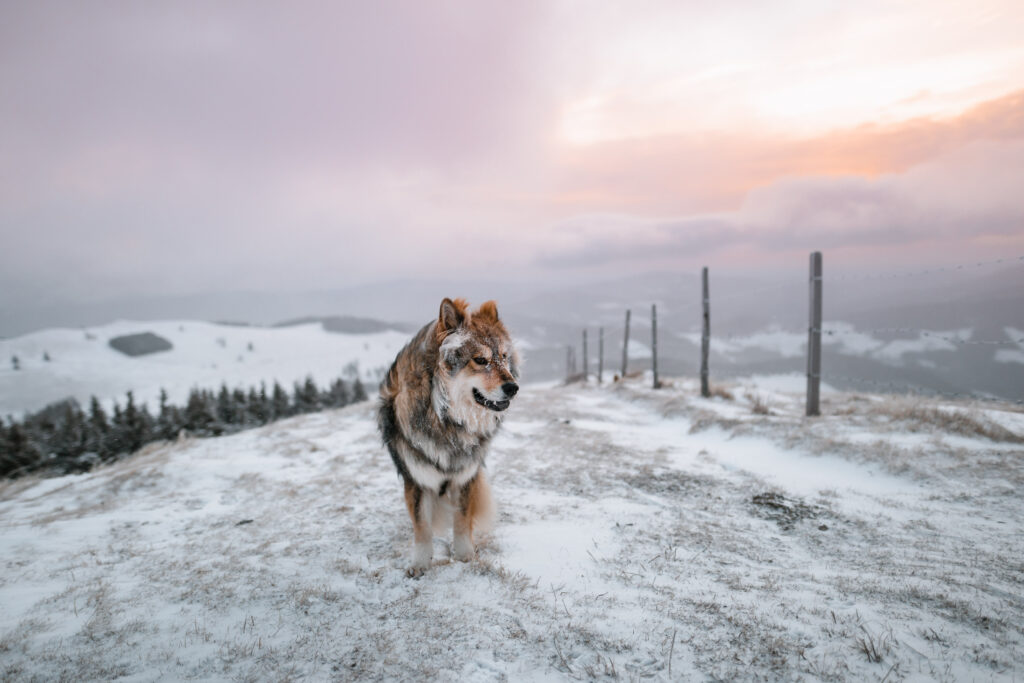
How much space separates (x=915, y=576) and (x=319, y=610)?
16.1 feet

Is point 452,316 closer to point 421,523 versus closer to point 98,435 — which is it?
point 421,523

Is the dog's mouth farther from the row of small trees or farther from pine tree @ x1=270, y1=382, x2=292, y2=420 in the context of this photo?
pine tree @ x1=270, y1=382, x2=292, y2=420

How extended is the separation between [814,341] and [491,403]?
32.2 feet

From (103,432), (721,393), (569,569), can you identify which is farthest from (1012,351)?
(103,432)

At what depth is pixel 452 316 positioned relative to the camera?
3828 millimetres

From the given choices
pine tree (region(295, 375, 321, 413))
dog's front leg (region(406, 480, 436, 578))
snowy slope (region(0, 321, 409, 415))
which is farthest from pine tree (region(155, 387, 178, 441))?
snowy slope (region(0, 321, 409, 415))

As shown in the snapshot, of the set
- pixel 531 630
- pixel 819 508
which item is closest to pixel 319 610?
pixel 531 630

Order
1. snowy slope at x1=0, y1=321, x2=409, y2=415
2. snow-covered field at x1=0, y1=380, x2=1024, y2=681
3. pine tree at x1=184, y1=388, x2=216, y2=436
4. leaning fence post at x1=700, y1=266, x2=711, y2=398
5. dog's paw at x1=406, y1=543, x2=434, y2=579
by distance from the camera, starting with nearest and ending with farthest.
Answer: snow-covered field at x1=0, y1=380, x2=1024, y2=681 < dog's paw at x1=406, y1=543, x2=434, y2=579 < leaning fence post at x1=700, y1=266, x2=711, y2=398 < pine tree at x1=184, y1=388, x2=216, y2=436 < snowy slope at x1=0, y1=321, x2=409, y2=415

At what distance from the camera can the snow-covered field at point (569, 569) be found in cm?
272

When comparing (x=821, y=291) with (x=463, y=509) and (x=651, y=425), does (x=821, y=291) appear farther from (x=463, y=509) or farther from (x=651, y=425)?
(x=463, y=509)

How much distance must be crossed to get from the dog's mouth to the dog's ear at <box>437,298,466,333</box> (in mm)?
608

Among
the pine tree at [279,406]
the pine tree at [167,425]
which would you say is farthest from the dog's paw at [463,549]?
the pine tree at [279,406]

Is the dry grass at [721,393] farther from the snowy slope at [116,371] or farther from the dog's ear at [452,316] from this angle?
the snowy slope at [116,371]

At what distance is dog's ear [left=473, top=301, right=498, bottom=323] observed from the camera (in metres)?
4.00
